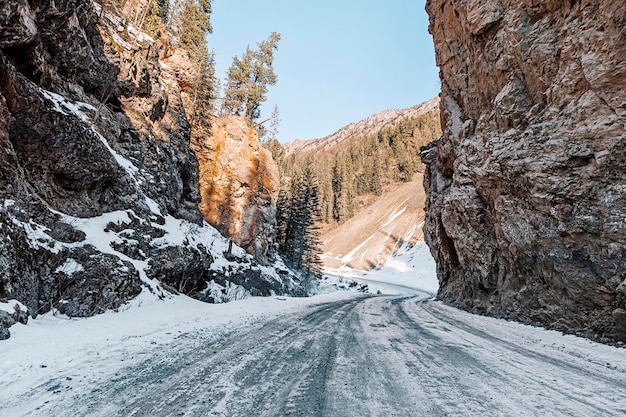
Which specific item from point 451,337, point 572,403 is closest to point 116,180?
point 451,337

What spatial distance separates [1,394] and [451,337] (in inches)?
301

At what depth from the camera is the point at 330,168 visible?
9556cm

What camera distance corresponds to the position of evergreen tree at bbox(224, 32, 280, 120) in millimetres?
35531

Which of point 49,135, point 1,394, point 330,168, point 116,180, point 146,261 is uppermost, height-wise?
point 330,168

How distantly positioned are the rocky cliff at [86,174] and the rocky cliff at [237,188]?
6820 mm

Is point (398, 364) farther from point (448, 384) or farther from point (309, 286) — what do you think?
point (309, 286)

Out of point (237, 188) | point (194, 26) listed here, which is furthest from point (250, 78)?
point (237, 188)

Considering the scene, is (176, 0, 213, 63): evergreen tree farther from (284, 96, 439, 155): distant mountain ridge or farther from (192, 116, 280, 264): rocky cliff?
(284, 96, 439, 155): distant mountain ridge

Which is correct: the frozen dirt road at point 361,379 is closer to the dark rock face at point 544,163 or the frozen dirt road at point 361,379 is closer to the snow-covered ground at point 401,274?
the dark rock face at point 544,163

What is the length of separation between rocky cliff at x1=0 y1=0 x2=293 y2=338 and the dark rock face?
1234 cm

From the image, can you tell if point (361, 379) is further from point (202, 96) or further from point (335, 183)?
point (335, 183)

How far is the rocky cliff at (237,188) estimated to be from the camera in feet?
81.0

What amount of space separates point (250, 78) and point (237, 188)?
1717cm

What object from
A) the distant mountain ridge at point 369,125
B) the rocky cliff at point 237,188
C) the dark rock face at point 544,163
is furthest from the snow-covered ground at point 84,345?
the distant mountain ridge at point 369,125
